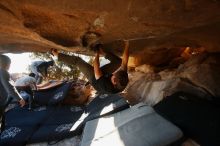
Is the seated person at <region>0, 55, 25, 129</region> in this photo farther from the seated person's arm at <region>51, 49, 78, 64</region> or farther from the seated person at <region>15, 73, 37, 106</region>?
the seated person at <region>15, 73, 37, 106</region>

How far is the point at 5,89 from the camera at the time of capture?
19.4 ft

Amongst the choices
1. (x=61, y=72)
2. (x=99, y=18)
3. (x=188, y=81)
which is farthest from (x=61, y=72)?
(x=99, y=18)

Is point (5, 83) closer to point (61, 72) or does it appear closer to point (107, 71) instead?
point (107, 71)

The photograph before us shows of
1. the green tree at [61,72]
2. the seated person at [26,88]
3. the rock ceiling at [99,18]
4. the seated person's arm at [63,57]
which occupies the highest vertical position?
the rock ceiling at [99,18]

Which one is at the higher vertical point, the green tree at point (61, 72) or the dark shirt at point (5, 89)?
the dark shirt at point (5, 89)

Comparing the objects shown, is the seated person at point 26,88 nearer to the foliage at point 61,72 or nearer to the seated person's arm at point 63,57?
the seated person's arm at point 63,57

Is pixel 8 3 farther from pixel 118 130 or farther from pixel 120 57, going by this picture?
pixel 120 57

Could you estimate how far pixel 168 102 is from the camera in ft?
16.7

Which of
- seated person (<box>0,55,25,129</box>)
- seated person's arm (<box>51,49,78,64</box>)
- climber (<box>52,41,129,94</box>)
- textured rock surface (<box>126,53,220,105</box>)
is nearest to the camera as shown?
textured rock surface (<box>126,53,220,105</box>)

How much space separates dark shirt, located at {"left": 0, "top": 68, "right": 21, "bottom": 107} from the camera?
5781mm

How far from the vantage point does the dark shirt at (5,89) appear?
19.0ft

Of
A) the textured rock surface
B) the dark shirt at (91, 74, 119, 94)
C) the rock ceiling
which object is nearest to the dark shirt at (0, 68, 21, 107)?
the rock ceiling

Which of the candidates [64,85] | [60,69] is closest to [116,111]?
[64,85]

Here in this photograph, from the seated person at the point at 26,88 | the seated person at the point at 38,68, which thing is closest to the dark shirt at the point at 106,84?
the seated person at the point at 26,88
